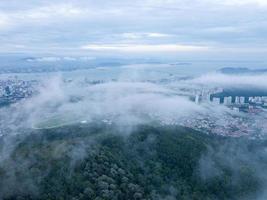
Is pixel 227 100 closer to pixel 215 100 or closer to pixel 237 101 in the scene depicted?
pixel 237 101

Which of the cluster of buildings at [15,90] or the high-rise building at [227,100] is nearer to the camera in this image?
the cluster of buildings at [15,90]

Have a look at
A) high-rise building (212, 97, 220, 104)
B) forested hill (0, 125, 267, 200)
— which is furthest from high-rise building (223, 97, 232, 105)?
forested hill (0, 125, 267, 200)

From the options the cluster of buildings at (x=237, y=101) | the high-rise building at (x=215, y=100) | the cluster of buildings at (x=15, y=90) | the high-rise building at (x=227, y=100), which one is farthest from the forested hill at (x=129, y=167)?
the high-rise building at (x=215, y=100)

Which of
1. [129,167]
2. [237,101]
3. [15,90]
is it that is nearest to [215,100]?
[237,101]

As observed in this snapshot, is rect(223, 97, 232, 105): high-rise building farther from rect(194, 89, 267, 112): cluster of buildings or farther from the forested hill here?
the forested hill

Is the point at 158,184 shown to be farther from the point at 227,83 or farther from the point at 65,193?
the point at 227,83

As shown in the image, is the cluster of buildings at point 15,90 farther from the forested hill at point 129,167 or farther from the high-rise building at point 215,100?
the high-rise building at point 215,100
